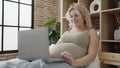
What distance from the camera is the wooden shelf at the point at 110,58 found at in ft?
7.29

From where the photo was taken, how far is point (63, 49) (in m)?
1.74

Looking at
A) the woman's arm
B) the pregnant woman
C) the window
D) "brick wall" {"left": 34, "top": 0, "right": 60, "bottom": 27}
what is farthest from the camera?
"brick wall" {"left": 34, "top": 0, "right": 60, "bottom": 27}

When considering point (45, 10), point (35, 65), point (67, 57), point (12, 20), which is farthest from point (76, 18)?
point (45, 10)

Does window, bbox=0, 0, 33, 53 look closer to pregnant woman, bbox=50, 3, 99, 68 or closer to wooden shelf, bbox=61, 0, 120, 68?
wooden shelf, bbox=61, 0, 120, 68

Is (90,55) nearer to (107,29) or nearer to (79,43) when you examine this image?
(79,43)

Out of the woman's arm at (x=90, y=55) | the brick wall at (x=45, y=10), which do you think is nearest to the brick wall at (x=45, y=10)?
the brick wall at (x=45, y=10)

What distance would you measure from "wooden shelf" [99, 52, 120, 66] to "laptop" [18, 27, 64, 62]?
3.46 ft

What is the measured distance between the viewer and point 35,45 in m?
1.44

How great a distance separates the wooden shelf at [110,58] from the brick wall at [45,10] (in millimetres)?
2290

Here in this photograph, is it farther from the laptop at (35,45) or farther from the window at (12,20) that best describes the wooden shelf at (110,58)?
the window at (12,20)

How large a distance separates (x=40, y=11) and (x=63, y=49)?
2759 millimetres

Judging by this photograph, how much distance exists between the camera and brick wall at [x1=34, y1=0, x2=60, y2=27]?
432 cm

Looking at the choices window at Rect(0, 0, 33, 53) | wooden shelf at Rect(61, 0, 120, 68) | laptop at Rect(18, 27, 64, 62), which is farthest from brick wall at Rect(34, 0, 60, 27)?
laptop at Rect(18, 27, 64, 62)

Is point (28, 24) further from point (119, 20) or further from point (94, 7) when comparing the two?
point (119, 20)
